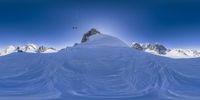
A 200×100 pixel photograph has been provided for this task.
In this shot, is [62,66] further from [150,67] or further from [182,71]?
[182,71]

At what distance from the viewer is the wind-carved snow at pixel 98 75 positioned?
27.1 m

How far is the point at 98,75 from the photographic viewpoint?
3148cm

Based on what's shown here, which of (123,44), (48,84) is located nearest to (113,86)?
(48,84)

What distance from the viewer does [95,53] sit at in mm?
35969

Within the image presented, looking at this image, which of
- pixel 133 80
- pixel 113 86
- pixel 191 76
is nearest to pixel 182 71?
pixel 191 76

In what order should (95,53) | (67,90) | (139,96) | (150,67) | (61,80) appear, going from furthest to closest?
1. (95,53)
2. (150,67)
3. (61,80)
4. (67,90)
5. (139,96)

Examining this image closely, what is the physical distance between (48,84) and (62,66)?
3.57 meters

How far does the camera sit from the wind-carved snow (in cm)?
2714

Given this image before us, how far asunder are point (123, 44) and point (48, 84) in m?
11.8

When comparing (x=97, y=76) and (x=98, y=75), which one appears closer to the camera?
(x=97, y=76)

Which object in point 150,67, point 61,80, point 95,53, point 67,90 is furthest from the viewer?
point 95,53

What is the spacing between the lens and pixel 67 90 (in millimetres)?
28250

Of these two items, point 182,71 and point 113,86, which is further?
point 182,71

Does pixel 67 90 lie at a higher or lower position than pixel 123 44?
lower
